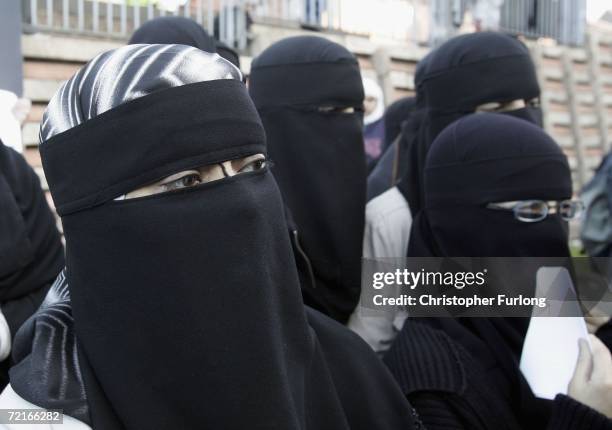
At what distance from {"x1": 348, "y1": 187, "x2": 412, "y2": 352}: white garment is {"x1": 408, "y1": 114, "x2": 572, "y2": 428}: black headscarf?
25 centimetres

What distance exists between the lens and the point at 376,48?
759 centimetres

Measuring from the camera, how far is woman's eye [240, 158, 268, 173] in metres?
1.40

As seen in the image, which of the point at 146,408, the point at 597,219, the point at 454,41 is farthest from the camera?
the point at 597,219

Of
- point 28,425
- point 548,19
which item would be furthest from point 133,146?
point 548,19

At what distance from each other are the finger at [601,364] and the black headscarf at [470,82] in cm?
110

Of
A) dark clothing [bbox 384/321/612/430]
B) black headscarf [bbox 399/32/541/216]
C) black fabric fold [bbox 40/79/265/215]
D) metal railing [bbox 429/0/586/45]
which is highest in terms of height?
black fabric fold [bbox 40/79/265/215]

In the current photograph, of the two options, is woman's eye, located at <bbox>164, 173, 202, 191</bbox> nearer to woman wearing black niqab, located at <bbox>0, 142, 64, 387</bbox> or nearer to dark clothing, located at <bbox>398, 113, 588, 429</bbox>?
dark clothing, located at <bbox>398, 113, 588, 429</bbox>

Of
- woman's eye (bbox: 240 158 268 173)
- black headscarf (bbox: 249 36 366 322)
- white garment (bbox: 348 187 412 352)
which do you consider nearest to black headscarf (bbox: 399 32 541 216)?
white garment (bbox: 348 187 412 352)

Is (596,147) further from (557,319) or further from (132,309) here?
(132,309)

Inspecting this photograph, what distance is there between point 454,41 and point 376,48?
15.5 feet

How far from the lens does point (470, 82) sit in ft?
9.36

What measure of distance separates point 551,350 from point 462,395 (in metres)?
0.29

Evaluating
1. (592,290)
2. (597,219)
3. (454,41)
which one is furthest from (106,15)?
(592,290)

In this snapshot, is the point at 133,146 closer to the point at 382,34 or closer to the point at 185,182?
the point at 185,182
